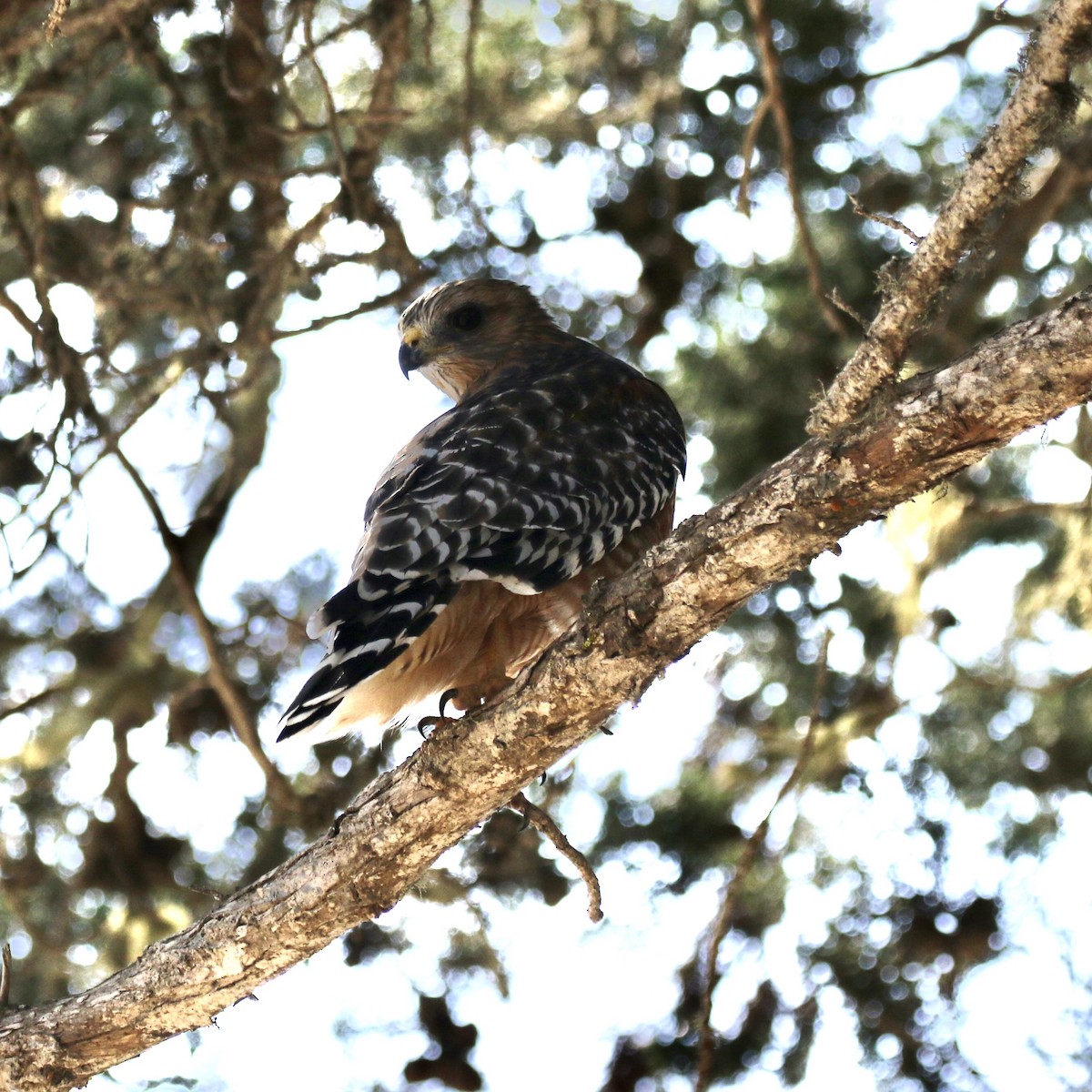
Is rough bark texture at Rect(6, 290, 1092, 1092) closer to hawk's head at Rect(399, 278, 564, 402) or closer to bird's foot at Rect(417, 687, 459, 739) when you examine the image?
bird's foot at Rect(417, 687, 459, 739)

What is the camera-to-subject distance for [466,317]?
5.66m

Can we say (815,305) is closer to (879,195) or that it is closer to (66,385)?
(879,195)

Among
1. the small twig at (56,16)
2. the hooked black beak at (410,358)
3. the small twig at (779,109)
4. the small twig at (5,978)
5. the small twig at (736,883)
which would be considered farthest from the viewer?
the hooked black beak at (410,358)

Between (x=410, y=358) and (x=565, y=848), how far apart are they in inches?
102

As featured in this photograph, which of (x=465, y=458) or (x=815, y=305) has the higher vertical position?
(x=815, y=305)

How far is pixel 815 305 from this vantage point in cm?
614

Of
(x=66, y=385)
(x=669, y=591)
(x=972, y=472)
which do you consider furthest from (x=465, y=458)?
(x=972, y=472)

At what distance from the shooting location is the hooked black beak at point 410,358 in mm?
5586

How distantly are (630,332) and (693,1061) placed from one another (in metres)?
3.48

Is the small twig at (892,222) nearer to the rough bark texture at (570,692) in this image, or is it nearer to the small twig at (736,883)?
the rough bark texture at (570,692)

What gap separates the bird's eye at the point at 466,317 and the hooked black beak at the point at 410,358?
0.19 meters

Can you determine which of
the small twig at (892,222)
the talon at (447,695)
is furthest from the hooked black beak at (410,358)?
the small twig at (892,222)

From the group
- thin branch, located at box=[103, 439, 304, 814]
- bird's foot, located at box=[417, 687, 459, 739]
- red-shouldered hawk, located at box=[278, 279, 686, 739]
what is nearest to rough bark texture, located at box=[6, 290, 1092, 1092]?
bird's foot, located at box=[417, 687, 459, 739]

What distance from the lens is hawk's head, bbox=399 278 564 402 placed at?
5.59 m
